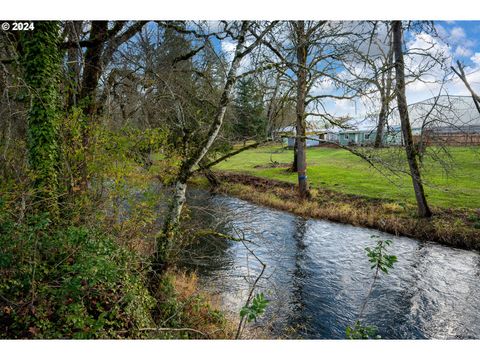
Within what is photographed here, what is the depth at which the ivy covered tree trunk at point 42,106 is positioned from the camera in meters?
4.84

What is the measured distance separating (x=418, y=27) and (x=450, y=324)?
629 centimetres

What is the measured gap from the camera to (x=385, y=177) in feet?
22.9

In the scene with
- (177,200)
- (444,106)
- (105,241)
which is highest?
(444,106)

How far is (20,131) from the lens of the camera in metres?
5.91

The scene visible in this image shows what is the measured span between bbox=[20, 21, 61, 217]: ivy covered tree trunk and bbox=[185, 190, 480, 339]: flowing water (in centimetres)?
230

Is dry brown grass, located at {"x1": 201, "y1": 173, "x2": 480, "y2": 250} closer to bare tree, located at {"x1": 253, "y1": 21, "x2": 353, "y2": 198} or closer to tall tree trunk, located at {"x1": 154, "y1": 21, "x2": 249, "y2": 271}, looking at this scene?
bare tree, located at {"x1": 253, "y1": 21, "x2": 353, "y2": 198}

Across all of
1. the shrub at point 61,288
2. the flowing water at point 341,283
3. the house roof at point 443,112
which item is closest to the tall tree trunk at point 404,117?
the house roof at point 443,112

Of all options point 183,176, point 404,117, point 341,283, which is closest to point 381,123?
point 404,117

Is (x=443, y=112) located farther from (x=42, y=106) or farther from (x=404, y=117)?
(x=42, y=106)

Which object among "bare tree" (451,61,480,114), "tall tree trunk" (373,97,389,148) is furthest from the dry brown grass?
"tall tree trunk" (373,97,389,148)

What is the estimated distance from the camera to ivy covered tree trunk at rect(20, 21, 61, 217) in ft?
15.9

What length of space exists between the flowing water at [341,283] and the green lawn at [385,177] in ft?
6.40
